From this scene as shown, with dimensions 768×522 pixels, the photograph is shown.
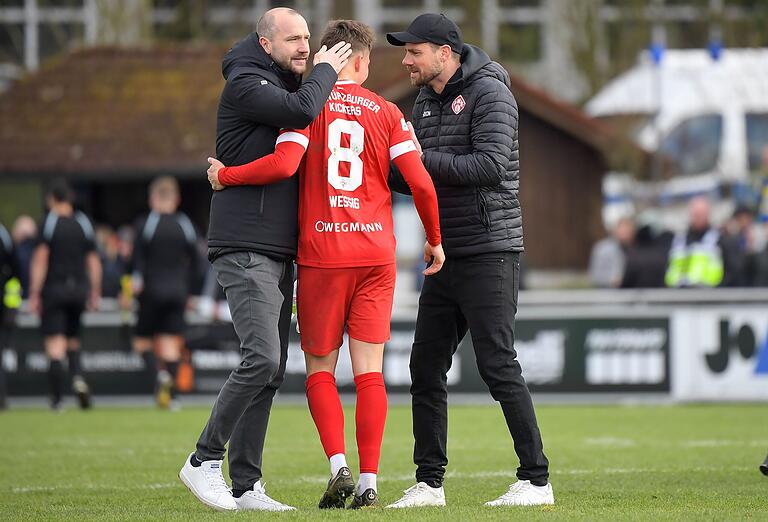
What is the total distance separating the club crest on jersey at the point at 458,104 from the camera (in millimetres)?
8250

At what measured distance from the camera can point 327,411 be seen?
7.98 m

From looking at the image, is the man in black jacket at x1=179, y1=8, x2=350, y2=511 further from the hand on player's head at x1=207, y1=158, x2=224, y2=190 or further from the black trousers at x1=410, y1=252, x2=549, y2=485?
the black trousers at x1=410, y1=252, x2=549, y2=485

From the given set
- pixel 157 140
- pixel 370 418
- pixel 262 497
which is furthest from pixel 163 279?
pixel 157 140

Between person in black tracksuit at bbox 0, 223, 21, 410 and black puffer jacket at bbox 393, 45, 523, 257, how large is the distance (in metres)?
10.1

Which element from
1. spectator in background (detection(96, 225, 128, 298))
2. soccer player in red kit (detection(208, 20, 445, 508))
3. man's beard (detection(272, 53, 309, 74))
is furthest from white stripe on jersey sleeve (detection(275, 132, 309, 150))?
spectator in background (detection(96, 225, 128, 298))

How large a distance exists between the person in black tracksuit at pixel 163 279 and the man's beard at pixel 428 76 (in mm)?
9267

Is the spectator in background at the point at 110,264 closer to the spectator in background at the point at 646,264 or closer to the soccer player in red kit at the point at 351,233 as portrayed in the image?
the spectator in background at the point at 646,264

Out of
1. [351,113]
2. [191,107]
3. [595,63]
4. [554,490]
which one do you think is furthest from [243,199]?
[595,63]

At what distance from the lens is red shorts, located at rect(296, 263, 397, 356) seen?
314 inches

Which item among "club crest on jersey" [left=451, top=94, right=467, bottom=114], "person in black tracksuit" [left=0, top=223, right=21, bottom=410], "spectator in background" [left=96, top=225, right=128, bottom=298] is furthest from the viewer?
"spectator in background" [left=96, top=225, right=128, bottom=298]

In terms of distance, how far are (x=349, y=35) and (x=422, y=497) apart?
2285 millimetres

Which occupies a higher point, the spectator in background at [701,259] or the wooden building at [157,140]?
the wooden building at [157,140]

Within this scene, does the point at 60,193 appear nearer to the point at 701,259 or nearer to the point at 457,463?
the point at 701,259

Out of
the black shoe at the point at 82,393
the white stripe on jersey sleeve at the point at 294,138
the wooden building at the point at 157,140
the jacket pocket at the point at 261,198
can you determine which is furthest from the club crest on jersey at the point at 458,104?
the wooden building at the point at 157,140
